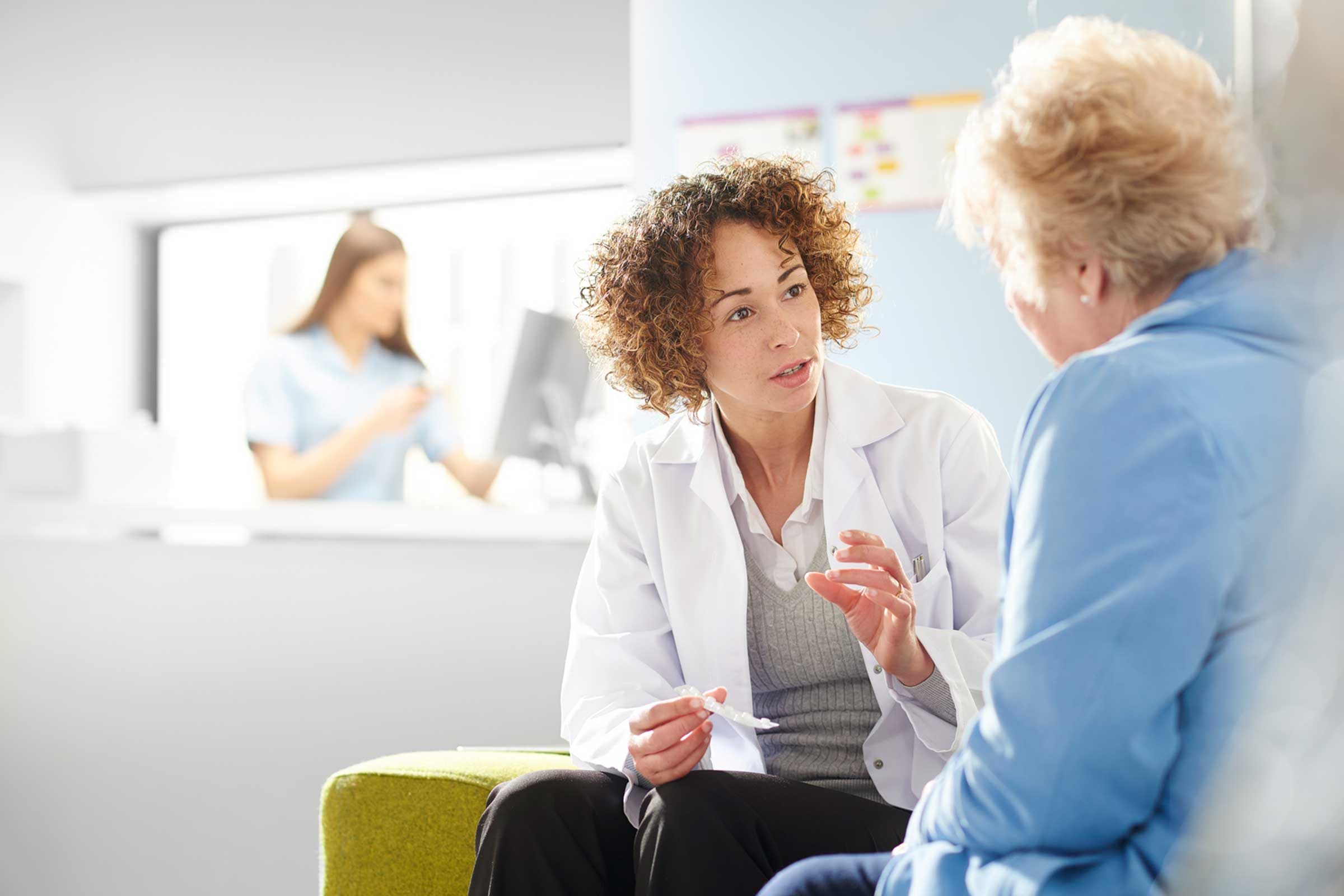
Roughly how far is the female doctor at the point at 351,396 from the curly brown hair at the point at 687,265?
1.34m

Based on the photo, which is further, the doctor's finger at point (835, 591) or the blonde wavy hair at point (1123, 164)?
the doctor's finger at point (835, 591)

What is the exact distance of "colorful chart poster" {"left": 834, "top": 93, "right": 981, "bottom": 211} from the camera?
226 centimetres

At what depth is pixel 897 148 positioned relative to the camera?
228cm

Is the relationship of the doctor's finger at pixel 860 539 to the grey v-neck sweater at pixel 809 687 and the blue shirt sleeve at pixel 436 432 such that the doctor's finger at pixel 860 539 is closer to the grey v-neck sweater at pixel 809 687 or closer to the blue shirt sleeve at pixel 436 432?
the grey v-neck sweater at pixel 809 687

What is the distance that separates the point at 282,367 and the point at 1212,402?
9.06 feet

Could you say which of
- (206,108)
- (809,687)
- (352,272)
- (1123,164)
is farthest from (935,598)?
(206,108)

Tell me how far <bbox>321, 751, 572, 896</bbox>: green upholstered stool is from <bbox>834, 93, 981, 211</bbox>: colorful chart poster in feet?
4.22

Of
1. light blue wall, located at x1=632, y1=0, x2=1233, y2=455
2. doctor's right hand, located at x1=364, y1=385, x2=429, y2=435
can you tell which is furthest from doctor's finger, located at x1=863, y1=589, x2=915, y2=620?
doctor's right hand, located at x1=364, y1=385, x2=429, y2=435

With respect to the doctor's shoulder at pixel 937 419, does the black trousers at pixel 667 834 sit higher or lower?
lower

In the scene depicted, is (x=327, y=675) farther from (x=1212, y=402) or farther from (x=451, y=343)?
(x=1212, y=402)

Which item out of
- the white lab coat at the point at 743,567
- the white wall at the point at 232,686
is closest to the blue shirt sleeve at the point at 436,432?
the white wall at the point at 232,686

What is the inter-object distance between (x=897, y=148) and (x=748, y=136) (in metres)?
0.31

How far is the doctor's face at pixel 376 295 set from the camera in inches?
124

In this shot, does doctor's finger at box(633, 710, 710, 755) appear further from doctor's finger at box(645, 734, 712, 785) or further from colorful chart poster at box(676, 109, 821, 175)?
A: colorful chart poster at box(676, 109, 821, 175)
